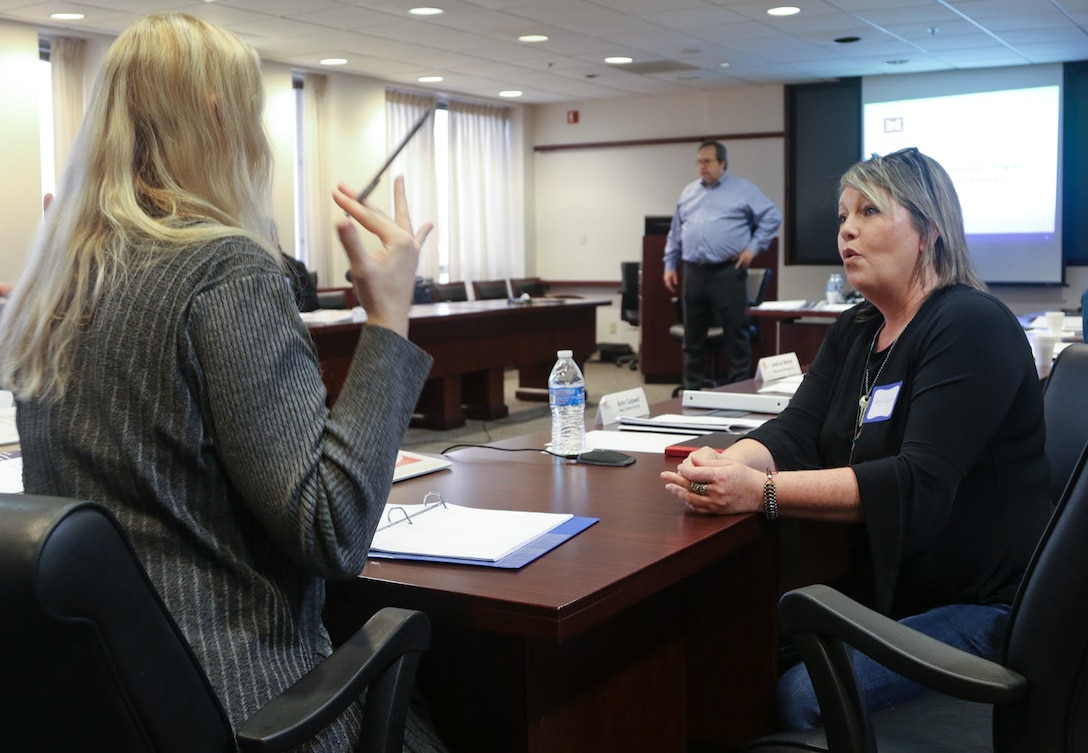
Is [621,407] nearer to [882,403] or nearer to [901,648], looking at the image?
[882,403]

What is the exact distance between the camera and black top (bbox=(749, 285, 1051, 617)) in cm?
164

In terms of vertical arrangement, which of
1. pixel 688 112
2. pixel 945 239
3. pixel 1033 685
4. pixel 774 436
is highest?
pixel 688 112

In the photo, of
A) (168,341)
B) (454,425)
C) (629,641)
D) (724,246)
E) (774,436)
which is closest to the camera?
(168,341)

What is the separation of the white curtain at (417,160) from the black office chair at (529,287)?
0.85m

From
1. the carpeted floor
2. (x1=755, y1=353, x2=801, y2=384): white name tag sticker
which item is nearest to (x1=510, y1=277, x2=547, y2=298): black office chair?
the carpeted floor

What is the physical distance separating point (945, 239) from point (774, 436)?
1.48 ft

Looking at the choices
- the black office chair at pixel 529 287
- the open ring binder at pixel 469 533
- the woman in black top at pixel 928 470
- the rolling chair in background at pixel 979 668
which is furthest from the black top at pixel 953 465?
the black office chair at pixel 529 287

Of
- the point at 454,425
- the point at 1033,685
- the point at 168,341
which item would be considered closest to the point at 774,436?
the point at 1033,685

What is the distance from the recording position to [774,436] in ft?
6.59

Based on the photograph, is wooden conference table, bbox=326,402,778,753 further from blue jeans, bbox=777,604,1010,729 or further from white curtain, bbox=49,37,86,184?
white curtain, bbox=49,37,86,184

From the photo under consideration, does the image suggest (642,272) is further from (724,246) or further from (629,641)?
(629,641)

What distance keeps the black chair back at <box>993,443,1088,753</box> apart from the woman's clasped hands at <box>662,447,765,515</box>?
0.53 metres

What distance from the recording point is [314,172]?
941 cm

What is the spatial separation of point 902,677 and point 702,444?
27.6 inches
